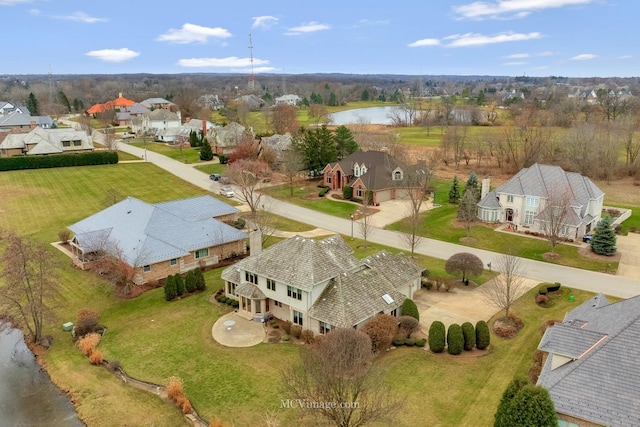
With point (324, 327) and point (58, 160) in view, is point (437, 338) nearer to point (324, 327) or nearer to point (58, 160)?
point (324, 327)

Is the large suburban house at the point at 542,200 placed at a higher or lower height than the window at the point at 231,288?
higher

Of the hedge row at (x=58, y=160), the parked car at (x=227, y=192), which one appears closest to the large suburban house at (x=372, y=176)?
the parked car at (x=227, y=192)

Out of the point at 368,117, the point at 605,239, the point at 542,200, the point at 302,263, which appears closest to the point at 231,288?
the point at 302,263

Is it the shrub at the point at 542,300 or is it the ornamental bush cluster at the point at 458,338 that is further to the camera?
the shrub at the point at 542,300

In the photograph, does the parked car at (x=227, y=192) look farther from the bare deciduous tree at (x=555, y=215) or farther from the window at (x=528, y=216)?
the bare deciduous tree at (x=555, y=215)

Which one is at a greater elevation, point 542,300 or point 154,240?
point 154,240

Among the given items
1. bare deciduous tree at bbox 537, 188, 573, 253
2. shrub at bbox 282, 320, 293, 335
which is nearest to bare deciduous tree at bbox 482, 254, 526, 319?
bare deciduous tree at bbox 537, 188, 573, 253

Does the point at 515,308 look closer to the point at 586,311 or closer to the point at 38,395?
the point at 586,311
